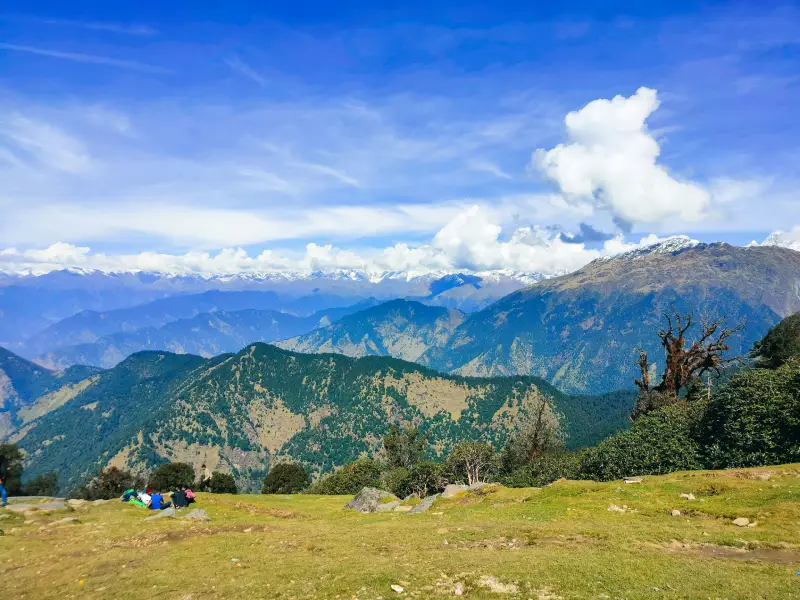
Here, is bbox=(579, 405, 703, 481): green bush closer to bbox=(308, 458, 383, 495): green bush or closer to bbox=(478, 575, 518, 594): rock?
bbox=(478, 575, 518, 594): rock

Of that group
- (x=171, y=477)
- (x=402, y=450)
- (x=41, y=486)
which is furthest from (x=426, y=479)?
(x=41, y=486)

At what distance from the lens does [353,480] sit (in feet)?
459

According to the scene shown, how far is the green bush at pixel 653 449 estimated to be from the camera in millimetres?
56062

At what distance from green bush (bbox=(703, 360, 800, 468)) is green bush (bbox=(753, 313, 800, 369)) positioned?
69117 mm

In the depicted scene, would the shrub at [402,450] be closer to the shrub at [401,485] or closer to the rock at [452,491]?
the shrub at [401,485]

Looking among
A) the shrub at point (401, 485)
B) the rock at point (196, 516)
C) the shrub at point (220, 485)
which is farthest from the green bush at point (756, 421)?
the shrub at point (220, 485)

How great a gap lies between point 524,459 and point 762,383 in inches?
3223

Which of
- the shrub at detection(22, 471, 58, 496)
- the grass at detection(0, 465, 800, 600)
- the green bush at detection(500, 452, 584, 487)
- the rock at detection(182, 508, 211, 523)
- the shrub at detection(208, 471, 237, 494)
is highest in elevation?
the grass at detection(0, 465, 800, 600)

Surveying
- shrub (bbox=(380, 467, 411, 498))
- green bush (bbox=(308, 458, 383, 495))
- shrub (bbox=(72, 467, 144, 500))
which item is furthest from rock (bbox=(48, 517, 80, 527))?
shrub (bbox=(72, 467, 144, 500))

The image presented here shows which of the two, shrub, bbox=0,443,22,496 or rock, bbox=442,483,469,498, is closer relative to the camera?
rock, bbox=442,483,469,498

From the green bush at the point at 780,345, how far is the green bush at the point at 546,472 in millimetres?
60568

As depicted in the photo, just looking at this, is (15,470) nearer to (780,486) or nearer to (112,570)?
(112,570)

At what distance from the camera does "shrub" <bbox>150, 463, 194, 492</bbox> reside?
493ft

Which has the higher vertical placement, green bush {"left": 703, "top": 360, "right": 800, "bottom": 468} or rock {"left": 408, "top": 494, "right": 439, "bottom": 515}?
green bush {"left": 703, "top": 360, "right": 800, "bottom": 468}
